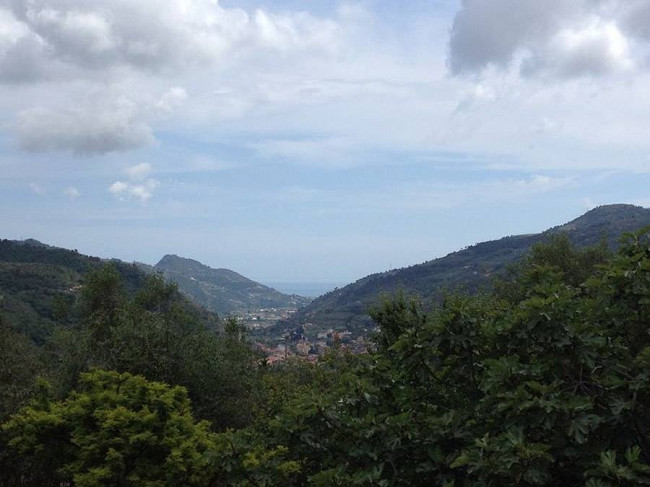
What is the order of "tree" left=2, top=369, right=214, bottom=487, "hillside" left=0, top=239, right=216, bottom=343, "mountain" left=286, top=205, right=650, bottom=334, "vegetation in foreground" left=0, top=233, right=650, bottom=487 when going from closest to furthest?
"vegetation in foreground" left=0, top=233, right=650, bottom=487
"tree" left=2, top=369, right=214, bottom=487
"hillside" left=0, top=239, right=216, bottom=343
"mountain" left=286, top=205, right=650, bottom=334


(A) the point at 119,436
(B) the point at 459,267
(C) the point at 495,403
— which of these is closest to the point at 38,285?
(A) the point at 119,436

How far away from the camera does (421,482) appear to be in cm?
597

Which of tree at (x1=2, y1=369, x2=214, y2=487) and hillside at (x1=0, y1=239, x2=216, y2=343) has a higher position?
hillside at (x1=0, y1=239, x2=216, y2=343)

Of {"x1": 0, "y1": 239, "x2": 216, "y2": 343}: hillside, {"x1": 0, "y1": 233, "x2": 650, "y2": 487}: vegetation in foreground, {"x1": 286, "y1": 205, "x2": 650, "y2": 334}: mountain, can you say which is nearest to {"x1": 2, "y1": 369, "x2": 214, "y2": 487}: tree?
{"x1": 0, "y1": 233, "x2": 650, "y2": 487}: vegetation in foreground

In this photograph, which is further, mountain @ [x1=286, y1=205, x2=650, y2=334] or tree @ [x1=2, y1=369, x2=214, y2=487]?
mountain @ [x1=286, y1=205, x2=650, y2=334]

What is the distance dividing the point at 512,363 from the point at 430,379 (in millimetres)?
1578

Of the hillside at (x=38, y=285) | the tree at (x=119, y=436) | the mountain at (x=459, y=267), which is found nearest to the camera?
the tree at (x=119, y=436)

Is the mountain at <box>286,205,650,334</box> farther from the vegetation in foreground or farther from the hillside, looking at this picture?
the vegetation in foreground

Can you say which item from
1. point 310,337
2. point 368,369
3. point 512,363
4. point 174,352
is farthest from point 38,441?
point 310,337

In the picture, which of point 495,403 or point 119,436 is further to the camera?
point 119,436

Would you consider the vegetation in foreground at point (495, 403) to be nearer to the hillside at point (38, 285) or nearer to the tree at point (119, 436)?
the tree at point (119, 436)

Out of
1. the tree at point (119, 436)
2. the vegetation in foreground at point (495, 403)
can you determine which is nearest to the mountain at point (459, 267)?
the tree at point (119, 436)

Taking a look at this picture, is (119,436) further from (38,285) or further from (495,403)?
(38,285)

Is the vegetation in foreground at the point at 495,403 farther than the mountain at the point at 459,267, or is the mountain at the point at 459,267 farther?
the mountain at the point at 459,267
